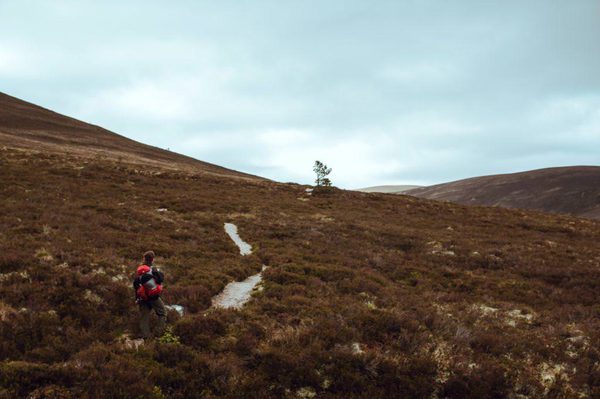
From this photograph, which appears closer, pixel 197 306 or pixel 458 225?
pixel 197 306

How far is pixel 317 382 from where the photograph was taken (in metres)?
9.16

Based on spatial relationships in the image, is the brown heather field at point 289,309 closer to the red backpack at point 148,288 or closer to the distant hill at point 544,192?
the red backpack at point 148,288

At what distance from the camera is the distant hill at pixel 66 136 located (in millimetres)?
58444

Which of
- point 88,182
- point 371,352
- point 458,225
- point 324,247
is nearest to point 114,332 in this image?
point 371,352

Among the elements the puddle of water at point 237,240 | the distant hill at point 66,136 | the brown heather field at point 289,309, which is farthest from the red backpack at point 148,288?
the distant hill at point 66,136

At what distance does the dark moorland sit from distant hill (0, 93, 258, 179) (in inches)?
1238

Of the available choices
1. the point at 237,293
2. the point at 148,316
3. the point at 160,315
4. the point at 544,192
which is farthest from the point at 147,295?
the point at 544,192

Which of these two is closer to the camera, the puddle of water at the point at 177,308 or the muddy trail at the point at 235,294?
the puddle of water at the point at 177,308

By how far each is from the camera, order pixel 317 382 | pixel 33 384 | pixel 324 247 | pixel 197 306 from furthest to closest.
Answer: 1. pixel 324 247
2. pixel 197 306
3. pixel 317 382
4. pixel 33 384

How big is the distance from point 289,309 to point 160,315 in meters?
4.16

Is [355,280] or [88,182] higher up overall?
[88,182]

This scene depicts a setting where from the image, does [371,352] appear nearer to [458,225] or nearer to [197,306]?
[197,306]

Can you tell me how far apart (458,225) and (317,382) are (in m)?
29.6

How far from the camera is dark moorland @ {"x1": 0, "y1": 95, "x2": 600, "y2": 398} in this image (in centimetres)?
907
